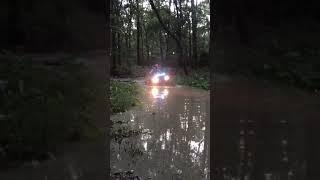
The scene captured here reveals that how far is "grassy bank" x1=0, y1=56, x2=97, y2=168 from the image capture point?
14.2ft

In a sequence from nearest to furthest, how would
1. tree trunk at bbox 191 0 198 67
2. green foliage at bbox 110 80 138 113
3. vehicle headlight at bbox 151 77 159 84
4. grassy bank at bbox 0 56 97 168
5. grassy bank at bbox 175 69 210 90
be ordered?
grassy bank at bbox 0 56 97 168 → green foliage at bbox 110 80 138 113 → grassy bank at bbox 175 69 210 90 → vehicle headlight at bbox 151 77 159 84 → tree trunk at bbox 191 0 198 67

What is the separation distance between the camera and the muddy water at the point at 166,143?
645 centimetres

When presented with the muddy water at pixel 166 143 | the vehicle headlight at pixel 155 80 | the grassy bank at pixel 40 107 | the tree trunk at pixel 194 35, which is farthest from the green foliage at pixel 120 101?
the tree trunk at pixel 194 35

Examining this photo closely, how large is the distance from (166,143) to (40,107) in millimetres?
4204

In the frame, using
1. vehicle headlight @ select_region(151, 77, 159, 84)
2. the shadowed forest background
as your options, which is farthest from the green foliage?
the shadowed forest background

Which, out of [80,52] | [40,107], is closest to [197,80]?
[80,52]

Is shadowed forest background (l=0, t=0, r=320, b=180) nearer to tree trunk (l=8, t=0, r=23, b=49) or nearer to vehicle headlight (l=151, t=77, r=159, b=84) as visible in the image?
tree trunk (l=8, t=0, r=23, b=49)

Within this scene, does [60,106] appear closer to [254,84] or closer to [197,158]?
[254,84]

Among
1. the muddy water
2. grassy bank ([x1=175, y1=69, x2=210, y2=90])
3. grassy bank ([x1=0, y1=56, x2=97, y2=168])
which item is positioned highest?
grassy bank ([x1=0, y1=56, x2=97, y2=168])

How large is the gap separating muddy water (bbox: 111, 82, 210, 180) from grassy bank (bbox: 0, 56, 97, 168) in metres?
1.89

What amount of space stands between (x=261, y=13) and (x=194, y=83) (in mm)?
16499

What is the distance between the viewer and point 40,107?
Result: 450cm

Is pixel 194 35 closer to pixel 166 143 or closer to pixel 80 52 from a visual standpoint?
pixel 166 143

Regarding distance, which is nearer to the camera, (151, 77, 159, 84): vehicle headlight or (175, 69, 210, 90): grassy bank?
(175, 69, 210, 90): grassy bank
